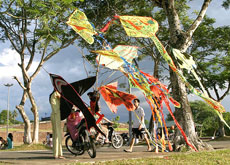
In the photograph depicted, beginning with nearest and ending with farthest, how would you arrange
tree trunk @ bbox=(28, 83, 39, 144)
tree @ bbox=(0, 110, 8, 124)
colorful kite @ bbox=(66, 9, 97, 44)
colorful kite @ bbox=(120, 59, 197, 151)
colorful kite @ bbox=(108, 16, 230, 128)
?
1. colorful kite @ bbox=(66, 9, 97, 44)
2. colorful kite @ bbox=(108, 16, 230, 128)
3. colorful kite @ bbox=(120, 59, 197, 151)
4. tree trunk @ bbox=(28, 83, 39, 144)
5. tree @ bbox=(0, 110, 8, 124)

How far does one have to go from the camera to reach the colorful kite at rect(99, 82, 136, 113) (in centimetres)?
697

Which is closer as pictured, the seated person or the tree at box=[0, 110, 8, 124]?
the seated person

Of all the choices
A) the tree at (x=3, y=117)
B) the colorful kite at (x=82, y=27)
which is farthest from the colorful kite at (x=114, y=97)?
the tree at (x=3, y=117)

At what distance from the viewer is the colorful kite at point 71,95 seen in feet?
17.7

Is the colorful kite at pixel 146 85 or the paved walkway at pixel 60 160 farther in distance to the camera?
the colorful kite at pixel 146 85

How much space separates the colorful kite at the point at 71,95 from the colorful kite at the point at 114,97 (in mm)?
1406

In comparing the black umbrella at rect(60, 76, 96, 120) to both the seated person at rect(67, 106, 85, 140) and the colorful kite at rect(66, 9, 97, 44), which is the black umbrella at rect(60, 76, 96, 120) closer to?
the seated person at rect(67, 106, 85, 140)

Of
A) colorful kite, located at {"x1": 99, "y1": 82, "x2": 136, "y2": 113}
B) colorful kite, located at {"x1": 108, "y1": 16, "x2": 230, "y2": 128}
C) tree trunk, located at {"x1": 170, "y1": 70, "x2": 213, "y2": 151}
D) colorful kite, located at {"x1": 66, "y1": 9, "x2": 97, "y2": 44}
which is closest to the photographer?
colorful kite, located at {"x1": 66, "y1": 9, "x2": 97, "y2": 44}

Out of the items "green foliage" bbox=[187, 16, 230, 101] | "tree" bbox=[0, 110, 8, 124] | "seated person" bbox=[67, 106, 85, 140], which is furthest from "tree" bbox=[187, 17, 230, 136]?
"tree" bbox=[0, 110, 8, 124]

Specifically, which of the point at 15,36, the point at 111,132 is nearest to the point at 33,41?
the point at 15,36

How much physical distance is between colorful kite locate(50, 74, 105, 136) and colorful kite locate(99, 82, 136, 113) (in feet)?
4.61

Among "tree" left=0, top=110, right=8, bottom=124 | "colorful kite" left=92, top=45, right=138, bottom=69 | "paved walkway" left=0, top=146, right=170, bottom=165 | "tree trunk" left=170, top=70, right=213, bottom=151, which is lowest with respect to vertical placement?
"paved walkway" left=0, top=146, right=170, bottom=165

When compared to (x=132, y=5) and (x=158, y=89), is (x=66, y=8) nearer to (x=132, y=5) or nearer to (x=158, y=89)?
(x=132, y=5)

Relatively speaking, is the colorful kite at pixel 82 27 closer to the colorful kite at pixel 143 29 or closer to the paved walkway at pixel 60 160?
the colorful kite at pixel 143 29
